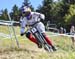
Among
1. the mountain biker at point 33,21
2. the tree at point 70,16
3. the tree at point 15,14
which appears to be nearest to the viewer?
the mountain biker at point 33,21

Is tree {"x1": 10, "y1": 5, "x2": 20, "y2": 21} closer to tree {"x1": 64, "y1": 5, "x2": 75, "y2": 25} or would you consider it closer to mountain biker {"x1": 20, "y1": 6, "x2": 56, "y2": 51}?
tree {"x1": 64, "y1": 5, "x2": 75, "y2": 25}

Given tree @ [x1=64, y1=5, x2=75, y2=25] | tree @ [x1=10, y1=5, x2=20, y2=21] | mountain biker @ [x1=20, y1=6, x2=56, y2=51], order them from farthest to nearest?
tree @ [x1=10, y1=5, x2=20, y2=21] → tree @ [x1=64, y1=5, x2=75, y2=25] → mountain biker @ [x1=20, y1=6, x2=56, y2=51]

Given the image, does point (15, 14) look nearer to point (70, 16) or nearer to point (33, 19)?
point (70, 16)

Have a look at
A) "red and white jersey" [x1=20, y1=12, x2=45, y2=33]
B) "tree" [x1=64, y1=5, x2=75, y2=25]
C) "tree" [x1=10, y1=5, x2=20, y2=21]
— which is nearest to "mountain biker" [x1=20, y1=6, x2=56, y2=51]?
"red and white jersey" [x1=20, y1=12, x2=45, y2=33]

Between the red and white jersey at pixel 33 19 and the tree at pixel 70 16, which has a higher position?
the red and white jersey at pixel 33 19

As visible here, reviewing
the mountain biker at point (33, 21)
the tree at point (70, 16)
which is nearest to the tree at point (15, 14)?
the tree at point (70, 16)

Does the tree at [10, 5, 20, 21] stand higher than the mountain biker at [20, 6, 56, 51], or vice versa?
the mountain biker at [20, 6, 56, 51]

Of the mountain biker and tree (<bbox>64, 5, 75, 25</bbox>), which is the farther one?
tree (<bbox>64, 5, 75, 25</bbox>)

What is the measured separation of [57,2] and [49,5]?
513 centimetres

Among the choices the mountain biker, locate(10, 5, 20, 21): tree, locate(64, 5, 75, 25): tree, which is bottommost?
locate(10, 5, 20, 21): tree

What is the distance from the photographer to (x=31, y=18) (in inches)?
434

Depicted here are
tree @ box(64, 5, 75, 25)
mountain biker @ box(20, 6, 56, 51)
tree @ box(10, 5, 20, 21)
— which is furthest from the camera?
tree @ box(10, 5, 20, 21)

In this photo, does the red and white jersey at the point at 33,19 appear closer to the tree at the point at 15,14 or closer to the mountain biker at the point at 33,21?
the mountain biker at the point at 33,21

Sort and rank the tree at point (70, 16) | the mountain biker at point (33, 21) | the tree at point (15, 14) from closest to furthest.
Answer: the mountain biker at point (33, 21)
the tree at point (70, 16)
the tree at point (15, 14)
